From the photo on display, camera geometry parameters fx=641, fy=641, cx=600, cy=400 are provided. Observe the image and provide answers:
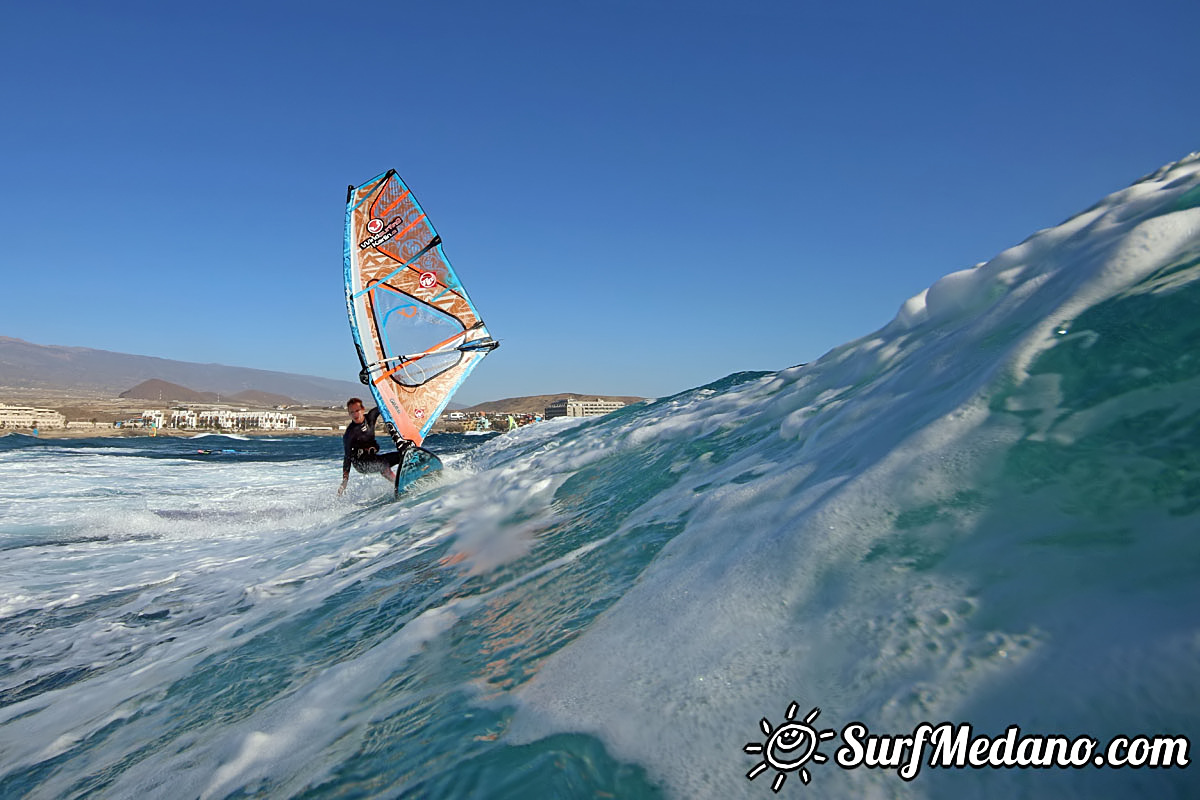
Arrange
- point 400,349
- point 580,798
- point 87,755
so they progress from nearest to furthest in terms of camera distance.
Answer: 1. point 580,798
2. point 87,755
3. point 400,349

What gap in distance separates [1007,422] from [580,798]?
60.4 inches

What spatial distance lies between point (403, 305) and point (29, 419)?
7484 cm

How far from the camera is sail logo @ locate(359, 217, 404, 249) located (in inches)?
452

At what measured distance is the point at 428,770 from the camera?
1631mm

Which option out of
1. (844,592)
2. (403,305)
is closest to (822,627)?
(844,592)

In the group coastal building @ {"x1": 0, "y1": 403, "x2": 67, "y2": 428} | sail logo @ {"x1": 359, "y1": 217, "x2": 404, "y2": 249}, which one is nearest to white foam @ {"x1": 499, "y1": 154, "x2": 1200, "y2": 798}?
sail logo @ {"x1": 359, "y1": 217, "x2": 404, "y2": 249}

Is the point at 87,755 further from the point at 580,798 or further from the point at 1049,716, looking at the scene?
the point at 1049,716

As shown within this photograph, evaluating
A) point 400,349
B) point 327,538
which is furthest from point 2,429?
point 327,538

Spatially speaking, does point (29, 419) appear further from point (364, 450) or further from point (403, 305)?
point (364, 450)

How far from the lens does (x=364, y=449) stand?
949 cm

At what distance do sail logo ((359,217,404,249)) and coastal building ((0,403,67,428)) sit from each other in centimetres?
7109

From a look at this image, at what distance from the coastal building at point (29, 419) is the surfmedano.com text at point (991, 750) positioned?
81552 mm

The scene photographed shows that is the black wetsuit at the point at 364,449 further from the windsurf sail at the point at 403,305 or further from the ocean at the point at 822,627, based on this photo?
the ocean at the point at 822,627
